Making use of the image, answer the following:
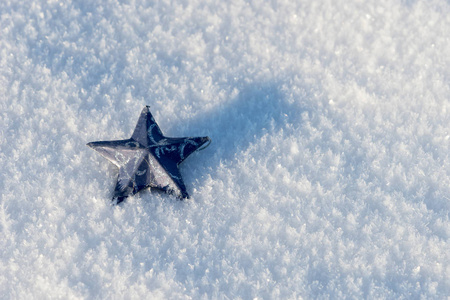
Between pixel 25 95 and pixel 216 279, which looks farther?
pixel 25 95

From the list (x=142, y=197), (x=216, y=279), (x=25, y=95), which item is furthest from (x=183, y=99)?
(x=216, y=279)

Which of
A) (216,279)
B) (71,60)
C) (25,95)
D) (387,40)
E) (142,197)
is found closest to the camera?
(216,279)

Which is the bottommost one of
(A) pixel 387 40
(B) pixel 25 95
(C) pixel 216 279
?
(C) pixel 216 279

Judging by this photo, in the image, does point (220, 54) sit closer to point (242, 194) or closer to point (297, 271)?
point (242, 194)

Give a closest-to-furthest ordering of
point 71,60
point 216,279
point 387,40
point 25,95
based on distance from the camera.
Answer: point 216,279
point 25,95
point 71,60
point 387,40

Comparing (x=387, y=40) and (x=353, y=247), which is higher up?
(x=387, y=40)

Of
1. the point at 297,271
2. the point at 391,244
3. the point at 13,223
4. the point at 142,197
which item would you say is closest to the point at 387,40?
the point at 391,244

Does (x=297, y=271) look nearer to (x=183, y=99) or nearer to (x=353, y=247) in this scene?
(x=353, y=247)
